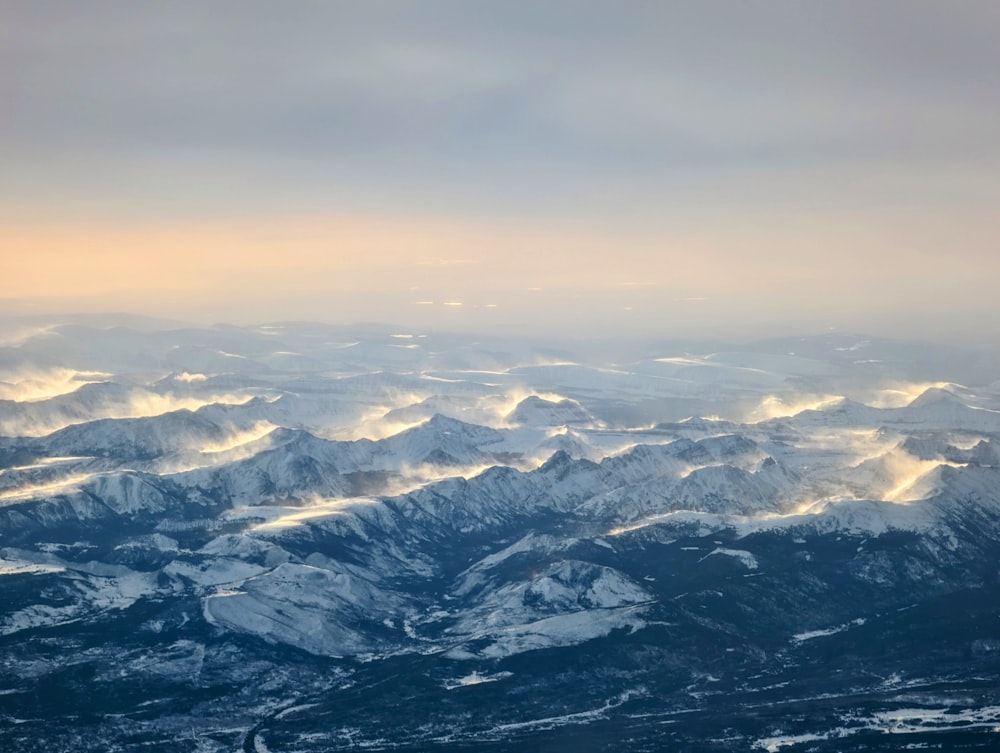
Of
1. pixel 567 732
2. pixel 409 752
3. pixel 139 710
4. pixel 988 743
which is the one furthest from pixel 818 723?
pixel 139 710

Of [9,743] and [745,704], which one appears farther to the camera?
[745,704]

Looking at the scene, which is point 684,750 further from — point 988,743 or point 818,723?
point 988,743

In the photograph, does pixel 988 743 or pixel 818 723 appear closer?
pixel 988 743

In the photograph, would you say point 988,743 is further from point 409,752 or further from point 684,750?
point 409,752

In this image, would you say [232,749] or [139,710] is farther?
[139,710]

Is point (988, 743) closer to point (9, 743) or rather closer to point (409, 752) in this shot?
point (409, 752)

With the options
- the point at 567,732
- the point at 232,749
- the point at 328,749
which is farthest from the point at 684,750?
the point at 232,749

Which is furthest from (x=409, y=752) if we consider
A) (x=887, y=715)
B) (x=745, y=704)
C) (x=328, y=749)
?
(x=887, y=715)

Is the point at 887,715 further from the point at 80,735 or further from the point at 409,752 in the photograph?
the point at 80,735
